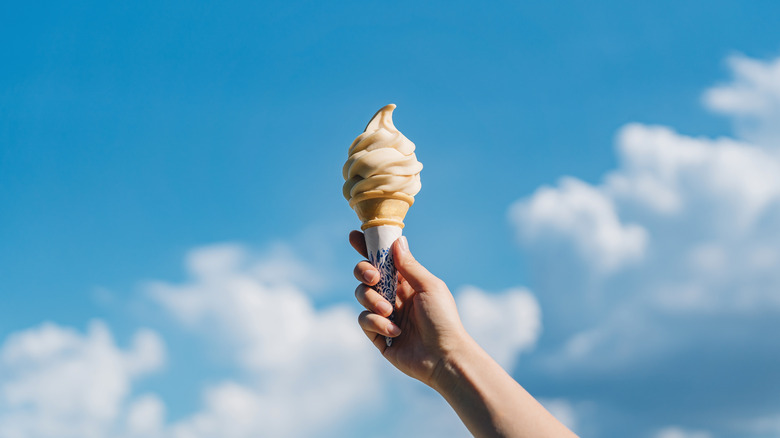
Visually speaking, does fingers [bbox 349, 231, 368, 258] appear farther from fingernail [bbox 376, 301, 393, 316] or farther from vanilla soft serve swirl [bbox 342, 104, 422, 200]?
fingernail [bbox 376, 301, 393, 316]

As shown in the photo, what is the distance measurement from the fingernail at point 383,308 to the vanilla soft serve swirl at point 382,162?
2.89 feet

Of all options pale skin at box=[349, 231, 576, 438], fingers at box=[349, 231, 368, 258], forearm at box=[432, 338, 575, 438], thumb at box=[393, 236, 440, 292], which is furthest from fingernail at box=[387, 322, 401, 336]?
fingers at box=[349, 231, 368, 258]

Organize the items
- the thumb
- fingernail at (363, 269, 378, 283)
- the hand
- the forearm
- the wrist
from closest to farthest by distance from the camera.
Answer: the forearm
the wrist
the hand
the thumb
fingernail at (363, 269, 378, 283)

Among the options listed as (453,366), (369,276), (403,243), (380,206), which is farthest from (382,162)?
(453,366)

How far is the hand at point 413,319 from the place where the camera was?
4.21m

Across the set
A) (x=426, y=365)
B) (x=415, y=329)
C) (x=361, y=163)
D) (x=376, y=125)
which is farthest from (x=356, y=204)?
(x=426, y=365)

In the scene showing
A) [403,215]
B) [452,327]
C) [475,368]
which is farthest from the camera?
[403,215]

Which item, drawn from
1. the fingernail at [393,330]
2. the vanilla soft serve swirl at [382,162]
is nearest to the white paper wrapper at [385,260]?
the fingernail at [393,330]

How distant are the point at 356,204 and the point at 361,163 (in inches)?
14.0

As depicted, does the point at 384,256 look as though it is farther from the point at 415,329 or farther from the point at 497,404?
the point at 497,404

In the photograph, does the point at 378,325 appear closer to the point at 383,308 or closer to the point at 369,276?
the point at 383,308

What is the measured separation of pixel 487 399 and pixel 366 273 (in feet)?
4.42

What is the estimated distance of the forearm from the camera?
358 cm

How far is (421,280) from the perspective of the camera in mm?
4414
